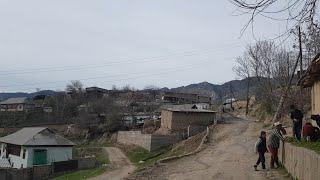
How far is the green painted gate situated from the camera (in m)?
51.9

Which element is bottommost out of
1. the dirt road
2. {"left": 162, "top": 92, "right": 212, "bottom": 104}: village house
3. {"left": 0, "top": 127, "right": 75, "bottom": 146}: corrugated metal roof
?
{"left": 0, "top": 127, "right": 75, "bottom": 146}: corrugated metal roof

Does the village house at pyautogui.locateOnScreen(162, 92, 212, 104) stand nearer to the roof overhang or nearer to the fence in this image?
the fence

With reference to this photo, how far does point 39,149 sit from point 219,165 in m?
31.5

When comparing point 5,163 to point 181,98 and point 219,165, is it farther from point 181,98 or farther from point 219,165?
point 181,98

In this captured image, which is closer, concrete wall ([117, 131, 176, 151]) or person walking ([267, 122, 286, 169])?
person walking ([267, 122, 286, 169])

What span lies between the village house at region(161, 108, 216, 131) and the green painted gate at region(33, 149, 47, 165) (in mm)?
13427

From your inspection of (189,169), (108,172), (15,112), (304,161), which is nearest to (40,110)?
(15,112)

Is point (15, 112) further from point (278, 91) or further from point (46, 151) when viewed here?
point (278, 91)

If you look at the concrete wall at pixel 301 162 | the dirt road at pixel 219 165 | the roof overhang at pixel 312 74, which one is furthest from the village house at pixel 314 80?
the dirt road at pixel 219 165

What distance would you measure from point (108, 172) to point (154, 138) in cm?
1127

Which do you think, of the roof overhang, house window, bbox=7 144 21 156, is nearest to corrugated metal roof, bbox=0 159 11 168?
house window, bbox=7 144 21 156

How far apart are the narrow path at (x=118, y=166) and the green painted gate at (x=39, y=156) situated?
6.84 meters

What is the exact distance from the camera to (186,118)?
53.0m

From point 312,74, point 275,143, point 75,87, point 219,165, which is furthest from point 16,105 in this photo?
point 275,143
